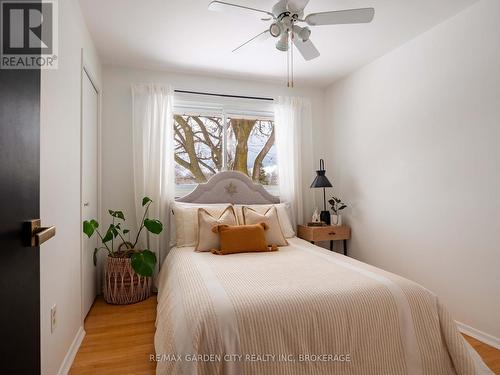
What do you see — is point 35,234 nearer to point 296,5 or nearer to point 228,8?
point 228,8

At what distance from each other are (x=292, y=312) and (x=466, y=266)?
173 cm

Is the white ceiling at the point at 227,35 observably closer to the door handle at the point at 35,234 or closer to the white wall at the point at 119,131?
the white wall at the point at 119,131

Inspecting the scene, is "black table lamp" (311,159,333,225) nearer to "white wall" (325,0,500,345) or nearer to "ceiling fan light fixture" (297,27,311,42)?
"white wall" (325,0,500,345)

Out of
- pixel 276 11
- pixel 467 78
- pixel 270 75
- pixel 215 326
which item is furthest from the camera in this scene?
pixel 270 75

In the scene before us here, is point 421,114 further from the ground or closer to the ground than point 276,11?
closer to the ground

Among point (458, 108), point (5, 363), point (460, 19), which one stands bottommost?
point (5, 363)

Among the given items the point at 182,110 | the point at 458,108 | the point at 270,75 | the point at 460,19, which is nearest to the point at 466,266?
the point at 458,108

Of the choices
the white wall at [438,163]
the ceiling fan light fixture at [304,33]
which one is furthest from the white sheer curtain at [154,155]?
the white wall at [438,163]

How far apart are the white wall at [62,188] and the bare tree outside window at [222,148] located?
148 centimetres

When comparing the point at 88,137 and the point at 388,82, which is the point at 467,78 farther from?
the point at 88,137

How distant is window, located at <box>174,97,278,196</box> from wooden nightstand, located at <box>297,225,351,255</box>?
27.8 inches

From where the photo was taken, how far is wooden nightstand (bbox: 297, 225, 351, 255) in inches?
136

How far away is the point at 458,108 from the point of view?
239 cm

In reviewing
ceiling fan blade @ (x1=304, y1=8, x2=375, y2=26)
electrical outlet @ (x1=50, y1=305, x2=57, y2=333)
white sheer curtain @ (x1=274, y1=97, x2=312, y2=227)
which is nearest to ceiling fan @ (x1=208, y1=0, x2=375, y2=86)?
ceiling fan blade @ (x1=304, y1=8, x2=375, y2=26)
